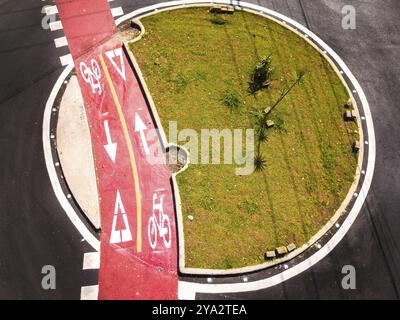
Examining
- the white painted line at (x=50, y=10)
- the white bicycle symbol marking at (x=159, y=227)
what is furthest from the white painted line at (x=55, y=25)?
the white bicycle symbol marking at (x=159, y=227)

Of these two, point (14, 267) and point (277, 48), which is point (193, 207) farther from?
point (277, 48)

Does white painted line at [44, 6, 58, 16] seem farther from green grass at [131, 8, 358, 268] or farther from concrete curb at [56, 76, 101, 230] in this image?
green grass at [131, 8, 358, 268]

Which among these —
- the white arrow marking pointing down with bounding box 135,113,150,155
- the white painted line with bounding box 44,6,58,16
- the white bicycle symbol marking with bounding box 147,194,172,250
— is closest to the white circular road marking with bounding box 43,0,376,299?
the white bicycle symbol marking with bounding box 147,194,172,250

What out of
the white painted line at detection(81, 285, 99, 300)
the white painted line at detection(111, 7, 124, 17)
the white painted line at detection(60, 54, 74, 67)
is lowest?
the white painted line at detection(81, 285, 99, 300)

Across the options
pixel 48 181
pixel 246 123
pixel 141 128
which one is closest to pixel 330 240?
pixel 246 123

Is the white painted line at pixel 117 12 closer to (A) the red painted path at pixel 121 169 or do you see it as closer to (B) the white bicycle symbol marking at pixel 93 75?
(A) the red painted path at pixel 121 169

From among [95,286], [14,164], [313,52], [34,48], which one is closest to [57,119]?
[14,164]
